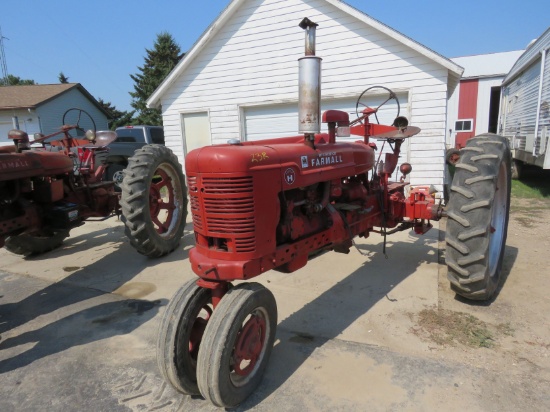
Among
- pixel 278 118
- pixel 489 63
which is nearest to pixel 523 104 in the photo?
pixel 278 118

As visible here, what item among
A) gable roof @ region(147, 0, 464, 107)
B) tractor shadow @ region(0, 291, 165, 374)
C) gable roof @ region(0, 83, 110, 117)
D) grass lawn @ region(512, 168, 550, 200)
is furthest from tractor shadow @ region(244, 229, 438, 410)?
gable roof @ region(0, 83, 110, 117)

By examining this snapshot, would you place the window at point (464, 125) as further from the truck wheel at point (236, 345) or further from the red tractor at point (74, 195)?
the truck wheel at point (236, 345)

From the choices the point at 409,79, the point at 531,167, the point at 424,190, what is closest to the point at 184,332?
the point at 424,190

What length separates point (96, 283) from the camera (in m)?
4.21

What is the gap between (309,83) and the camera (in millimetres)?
2336

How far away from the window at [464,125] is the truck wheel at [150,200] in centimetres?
1976

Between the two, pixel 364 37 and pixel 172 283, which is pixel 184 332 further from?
pixel 364 37

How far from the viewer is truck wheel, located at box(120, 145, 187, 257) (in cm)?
449

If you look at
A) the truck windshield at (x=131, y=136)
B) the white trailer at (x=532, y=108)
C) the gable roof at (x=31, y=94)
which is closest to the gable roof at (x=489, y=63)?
the white trailer at (x=532, y=108)

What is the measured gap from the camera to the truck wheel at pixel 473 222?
302cm

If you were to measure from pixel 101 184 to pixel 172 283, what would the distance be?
86.8 inches

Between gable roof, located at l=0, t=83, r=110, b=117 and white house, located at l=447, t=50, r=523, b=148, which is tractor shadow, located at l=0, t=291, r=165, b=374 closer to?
white house, located at l=447, t=50, r=523, b=148

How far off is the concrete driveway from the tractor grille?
3.29 ft

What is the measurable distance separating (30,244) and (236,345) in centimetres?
424
